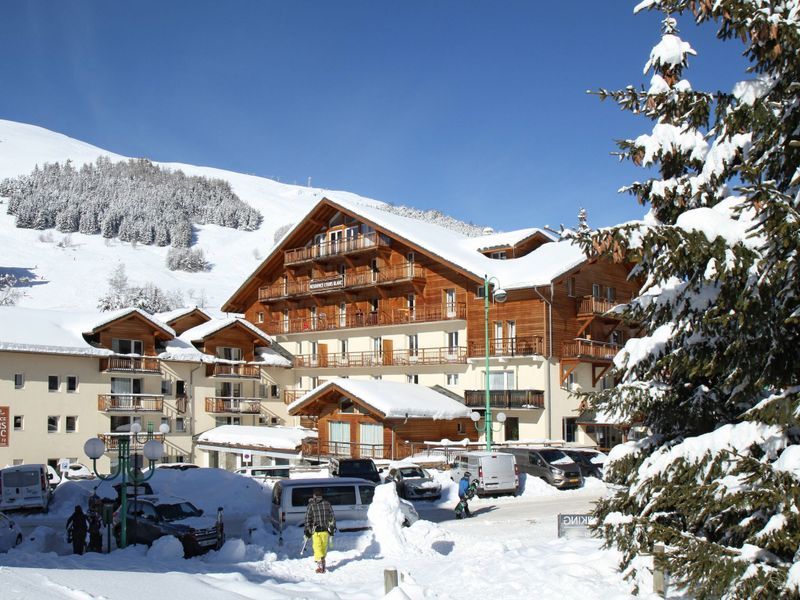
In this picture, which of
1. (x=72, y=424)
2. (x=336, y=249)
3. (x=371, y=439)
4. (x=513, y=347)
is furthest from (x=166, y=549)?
(x=336, y=249)

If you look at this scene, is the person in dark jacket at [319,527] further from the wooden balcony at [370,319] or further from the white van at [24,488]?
the wooden balcony at [370,319]

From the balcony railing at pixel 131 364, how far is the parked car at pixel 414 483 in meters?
22.5

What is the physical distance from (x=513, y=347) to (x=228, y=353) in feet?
68.3

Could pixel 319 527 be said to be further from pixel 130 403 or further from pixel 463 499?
pixel 130 403

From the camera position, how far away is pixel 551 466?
36.8 meters

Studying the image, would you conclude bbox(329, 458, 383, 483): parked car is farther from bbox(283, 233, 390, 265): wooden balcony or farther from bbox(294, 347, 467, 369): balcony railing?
bbox(283, 233, 390, 265): wooden balcony

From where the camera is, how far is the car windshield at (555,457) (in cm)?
3731

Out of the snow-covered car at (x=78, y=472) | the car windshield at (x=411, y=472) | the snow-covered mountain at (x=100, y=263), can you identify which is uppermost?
the snow-covered mountain at (x=100, y=263)

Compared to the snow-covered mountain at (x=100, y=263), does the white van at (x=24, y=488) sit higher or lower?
lower

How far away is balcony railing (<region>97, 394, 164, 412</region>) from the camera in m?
49.5

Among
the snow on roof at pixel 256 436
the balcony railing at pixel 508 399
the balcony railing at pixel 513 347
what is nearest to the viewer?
the balcony railing at pixel 508 399

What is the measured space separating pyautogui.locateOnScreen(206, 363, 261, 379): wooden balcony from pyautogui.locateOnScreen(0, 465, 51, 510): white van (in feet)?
73.1

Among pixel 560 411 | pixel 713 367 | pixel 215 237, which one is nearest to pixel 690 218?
pixel 713 367

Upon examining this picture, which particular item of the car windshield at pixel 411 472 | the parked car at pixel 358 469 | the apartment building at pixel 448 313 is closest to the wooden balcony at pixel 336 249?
the apartment building at pixel 448 313
